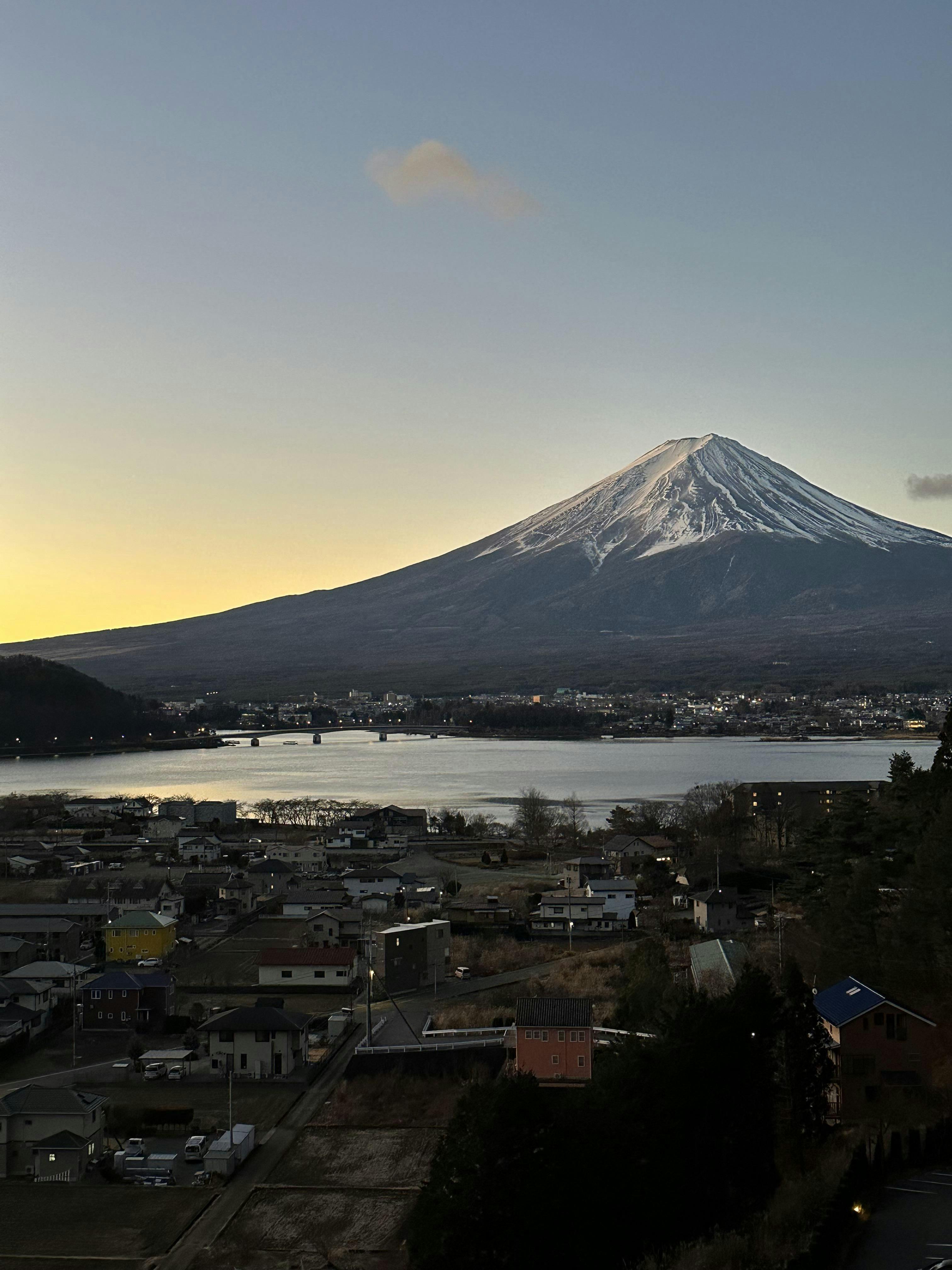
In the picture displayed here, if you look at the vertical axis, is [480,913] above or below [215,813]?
below

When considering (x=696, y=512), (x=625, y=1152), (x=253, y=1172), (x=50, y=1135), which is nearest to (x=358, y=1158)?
(x=253, y=1172)

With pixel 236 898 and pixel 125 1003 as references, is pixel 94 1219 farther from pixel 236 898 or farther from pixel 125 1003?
pixel 236 898

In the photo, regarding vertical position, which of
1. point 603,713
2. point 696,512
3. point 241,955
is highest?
point 696,512

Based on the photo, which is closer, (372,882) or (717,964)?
(717,964)

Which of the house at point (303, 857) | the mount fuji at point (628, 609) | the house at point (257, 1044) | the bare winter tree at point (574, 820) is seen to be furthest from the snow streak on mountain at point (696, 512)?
the house at point (257, 1044)

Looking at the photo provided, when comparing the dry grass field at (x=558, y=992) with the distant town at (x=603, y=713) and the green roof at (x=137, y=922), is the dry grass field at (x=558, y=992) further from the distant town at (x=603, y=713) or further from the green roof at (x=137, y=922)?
the distant town at (x=603, y=713)

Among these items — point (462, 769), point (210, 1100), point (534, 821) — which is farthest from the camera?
point (462, 769)

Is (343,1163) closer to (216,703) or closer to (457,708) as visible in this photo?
(457,708)

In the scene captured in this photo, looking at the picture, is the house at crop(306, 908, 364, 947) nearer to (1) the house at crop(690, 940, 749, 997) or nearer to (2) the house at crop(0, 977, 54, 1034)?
(2) the house at crop(0, 977, 54, 1034)
